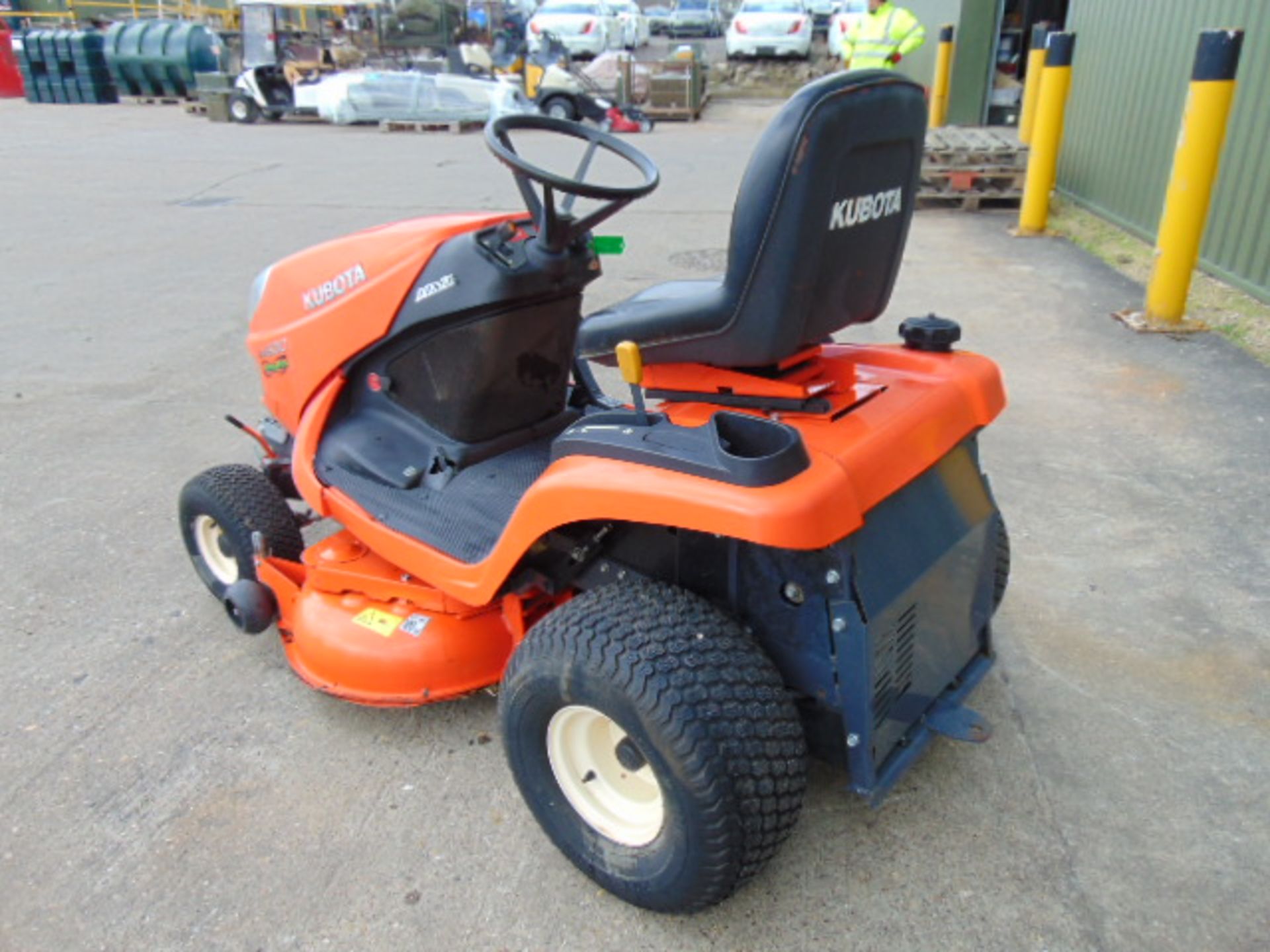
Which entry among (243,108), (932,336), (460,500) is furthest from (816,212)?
(243,108)

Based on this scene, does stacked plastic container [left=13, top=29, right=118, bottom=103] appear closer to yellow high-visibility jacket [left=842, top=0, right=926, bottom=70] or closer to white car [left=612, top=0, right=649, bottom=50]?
white car [left=612, top=0, right=649, bottom=50]

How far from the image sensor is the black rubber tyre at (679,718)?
173 centimetres

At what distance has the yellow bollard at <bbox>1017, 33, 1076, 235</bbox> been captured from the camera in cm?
704

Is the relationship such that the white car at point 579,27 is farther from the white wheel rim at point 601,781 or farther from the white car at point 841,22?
the white wheel rim at point 601,781

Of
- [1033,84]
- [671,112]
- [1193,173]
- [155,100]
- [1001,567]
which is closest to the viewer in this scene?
[1001,567]

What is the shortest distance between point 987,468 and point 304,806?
2.77 metres

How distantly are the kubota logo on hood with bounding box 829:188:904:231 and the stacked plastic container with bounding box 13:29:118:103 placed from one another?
70.4 feet

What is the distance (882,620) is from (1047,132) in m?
6.56

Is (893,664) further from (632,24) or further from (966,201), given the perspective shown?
(632,24)

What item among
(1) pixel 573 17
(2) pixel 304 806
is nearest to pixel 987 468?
(2) pixel 304 806

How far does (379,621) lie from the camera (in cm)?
245

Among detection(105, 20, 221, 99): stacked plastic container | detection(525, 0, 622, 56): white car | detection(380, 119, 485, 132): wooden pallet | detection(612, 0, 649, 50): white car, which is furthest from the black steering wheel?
detection(612, 0, 649, 50): white car

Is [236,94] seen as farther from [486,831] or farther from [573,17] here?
[486,831]

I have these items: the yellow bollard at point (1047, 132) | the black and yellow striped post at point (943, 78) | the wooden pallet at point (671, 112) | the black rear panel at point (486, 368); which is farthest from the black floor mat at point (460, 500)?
the wooden pallet at point (671, 112)
